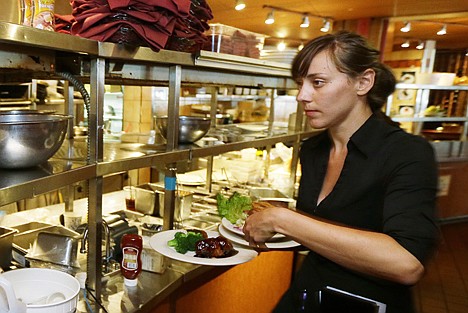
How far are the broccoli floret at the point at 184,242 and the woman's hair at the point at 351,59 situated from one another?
0.84m

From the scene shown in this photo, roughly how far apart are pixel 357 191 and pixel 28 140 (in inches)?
42.3

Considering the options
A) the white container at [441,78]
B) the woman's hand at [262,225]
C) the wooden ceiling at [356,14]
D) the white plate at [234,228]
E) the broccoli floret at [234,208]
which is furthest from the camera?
the white container at [441,78]

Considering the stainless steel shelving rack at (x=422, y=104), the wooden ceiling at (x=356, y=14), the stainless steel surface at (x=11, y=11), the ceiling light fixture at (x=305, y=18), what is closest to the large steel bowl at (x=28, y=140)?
the stainless steel surface at (x=11, y=11)

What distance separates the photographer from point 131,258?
1715mm

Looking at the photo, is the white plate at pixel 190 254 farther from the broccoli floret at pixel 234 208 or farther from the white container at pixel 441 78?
the white container at pixel 441 78

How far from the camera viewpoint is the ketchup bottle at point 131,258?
67.1 inches

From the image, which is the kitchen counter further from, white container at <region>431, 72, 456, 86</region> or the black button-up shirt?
white container at <region>431, 72, 456, 86</region>

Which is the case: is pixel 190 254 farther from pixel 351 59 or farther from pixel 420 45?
pixel 420 45

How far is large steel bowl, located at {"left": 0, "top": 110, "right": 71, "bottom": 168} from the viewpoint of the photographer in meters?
1.11

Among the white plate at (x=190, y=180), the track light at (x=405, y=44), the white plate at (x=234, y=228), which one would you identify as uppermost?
the track light at (x=405, y=44)

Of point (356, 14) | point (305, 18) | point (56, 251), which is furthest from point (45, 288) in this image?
point (356, 14)

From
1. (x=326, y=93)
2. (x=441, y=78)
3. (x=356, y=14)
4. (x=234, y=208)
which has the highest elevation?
→ (x=356, y=14)

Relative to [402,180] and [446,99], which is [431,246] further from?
[446,99]

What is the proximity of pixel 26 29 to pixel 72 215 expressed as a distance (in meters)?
1.42
